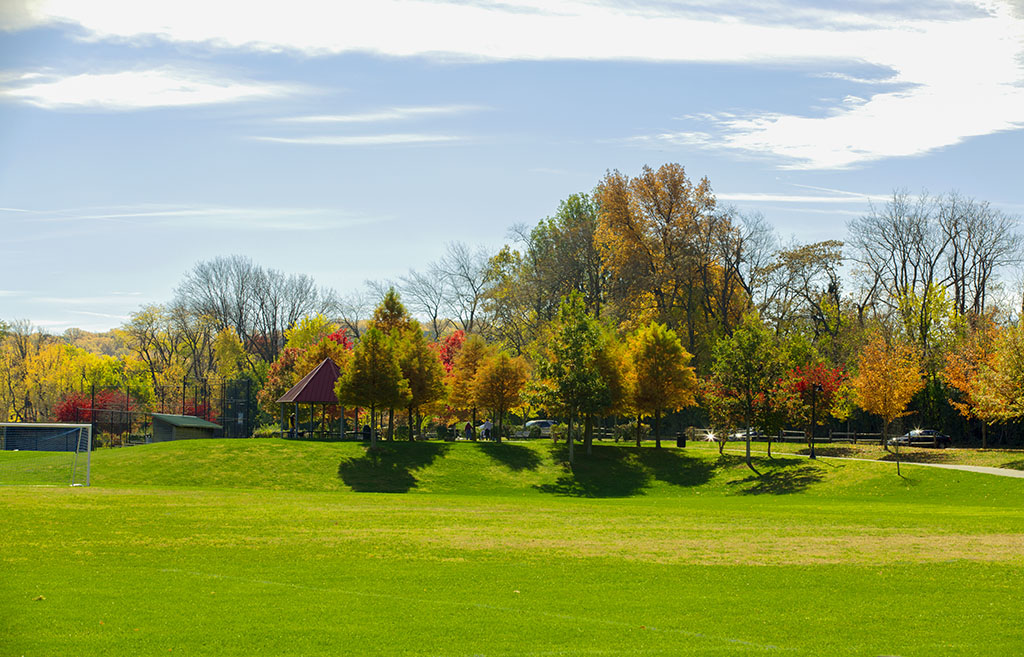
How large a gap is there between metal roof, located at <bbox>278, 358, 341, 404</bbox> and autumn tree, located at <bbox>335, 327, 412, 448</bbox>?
15.4 ft

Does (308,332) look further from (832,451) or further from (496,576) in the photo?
(496,576)

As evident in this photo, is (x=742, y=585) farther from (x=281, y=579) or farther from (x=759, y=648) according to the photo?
(x=281, y=579)

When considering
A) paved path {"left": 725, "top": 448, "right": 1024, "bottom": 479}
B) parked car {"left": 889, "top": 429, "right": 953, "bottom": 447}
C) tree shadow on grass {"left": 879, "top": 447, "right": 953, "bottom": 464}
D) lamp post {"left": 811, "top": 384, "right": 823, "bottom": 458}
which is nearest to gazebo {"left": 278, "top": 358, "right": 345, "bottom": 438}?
lamp post {"left": 811, "top": 384, "right": 823, "bottom": 458}

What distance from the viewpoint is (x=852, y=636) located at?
12.9 meters

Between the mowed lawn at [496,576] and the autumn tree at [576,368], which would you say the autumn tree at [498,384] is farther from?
the mowed lawn at [496,576]

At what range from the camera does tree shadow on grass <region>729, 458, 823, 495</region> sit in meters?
44.0

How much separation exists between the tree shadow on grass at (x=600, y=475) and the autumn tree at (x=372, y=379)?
10.8 metres

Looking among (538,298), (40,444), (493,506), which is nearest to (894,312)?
(538,298)

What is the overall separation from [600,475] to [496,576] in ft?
112

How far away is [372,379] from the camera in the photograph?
170 feet

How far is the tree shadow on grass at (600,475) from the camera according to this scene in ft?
153

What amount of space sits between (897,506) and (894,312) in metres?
48.4

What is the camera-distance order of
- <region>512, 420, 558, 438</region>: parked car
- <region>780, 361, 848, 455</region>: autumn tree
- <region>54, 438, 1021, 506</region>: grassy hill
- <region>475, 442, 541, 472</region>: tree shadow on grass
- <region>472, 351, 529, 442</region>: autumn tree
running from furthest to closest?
1. <region>512, 420, 558, 438</region>: parked car
2. <region>472, 351, 529, 442</region>: autumn tree
3. <region>780, 361, 848, 455</region>: autumn tree
4. <region>475, 442, 541, 472</region>: tree shadow on grass
5. <region>54, 438, 1021, 506</region>: grassy hill

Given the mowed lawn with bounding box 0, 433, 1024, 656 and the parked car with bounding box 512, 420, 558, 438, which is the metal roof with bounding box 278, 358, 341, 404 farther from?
the mowed lawn with bounding box 0, 433, 1024, 656
